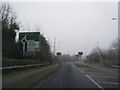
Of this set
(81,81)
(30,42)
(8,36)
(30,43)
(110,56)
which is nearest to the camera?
(81,81)

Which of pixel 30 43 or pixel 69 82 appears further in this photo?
pixel 30 43

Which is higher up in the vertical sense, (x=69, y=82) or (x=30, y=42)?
(x=30, y=42)

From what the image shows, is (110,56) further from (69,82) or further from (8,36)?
(69,82)

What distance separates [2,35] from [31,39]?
10.6 metres

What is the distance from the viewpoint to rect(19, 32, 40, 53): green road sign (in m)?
29.9

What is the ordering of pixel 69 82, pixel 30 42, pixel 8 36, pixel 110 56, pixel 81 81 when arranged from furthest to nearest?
pixel 110 56 → pixel 8 36 → pixel 30 42 → pixel 81 81 → pixel 69 82

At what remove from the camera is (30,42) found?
30.2 metres

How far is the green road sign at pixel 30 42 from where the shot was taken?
98.1 feet

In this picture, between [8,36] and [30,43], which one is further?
[8,36]

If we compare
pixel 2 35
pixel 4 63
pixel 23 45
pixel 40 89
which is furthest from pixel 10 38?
pixel 40 89

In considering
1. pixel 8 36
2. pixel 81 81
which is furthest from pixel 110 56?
pixel 81 81

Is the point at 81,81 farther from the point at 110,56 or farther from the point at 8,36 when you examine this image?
the point at 110,56

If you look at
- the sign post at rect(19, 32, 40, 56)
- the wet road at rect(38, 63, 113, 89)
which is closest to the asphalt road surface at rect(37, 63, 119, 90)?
the wet road at rect(38, 63, 113, 89)

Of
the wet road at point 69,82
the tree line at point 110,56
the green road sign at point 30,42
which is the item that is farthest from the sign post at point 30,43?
the tree line at point 110,56
